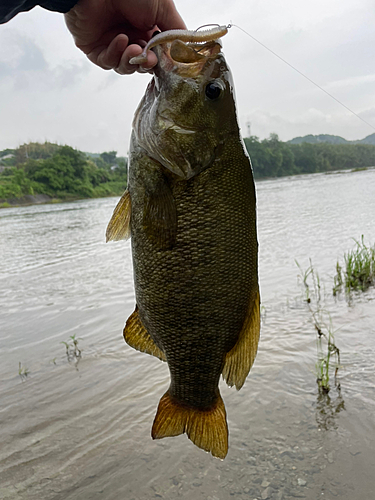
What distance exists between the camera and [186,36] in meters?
1.66

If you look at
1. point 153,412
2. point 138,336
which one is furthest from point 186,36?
point 153,412

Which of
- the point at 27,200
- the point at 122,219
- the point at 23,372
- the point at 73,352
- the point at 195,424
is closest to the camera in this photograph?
the point at 122,219

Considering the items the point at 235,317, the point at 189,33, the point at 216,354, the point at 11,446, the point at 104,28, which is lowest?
the point at 11,446

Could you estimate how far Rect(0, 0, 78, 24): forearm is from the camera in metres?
2.08

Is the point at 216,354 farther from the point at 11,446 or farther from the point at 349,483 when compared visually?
the point at 11,446

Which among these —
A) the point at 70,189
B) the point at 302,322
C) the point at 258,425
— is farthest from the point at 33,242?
the point at 70,189

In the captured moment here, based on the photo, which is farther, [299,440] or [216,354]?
[299,440]

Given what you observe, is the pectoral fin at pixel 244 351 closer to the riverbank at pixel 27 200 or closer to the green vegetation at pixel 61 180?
the riverbank at pixel 27 200

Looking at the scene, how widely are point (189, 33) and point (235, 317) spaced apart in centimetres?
118

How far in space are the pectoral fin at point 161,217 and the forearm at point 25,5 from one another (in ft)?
3.82

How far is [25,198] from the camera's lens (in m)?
51.5

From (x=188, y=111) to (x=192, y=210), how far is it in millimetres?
410

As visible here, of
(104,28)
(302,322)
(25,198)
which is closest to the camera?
(104,28)

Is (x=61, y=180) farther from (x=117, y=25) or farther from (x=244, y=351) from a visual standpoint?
(x=244, y=351)
